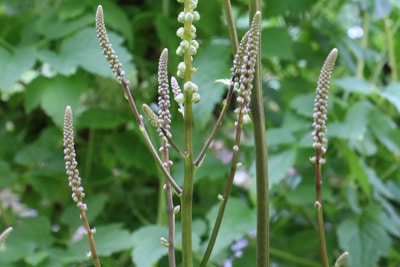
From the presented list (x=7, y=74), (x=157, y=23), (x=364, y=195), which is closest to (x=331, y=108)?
(x=364, y=195)

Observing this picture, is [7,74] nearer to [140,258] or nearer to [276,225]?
[140,258]

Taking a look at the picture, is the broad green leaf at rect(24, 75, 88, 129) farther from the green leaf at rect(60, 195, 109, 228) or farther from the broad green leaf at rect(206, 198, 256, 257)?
the broad green leaf at rect(206, 198, 256, 257)

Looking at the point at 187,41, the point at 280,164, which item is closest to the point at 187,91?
the point at 187,41

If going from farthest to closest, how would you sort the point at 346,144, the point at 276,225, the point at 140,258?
the point at 276,225, the point at 346,144, the point at 140,258

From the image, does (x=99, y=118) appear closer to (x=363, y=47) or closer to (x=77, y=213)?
(x=77, y=213)

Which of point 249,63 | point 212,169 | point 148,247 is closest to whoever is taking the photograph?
point 249,63

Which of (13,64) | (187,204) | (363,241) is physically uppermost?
(13,64)

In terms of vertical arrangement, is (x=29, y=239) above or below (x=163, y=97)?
below
